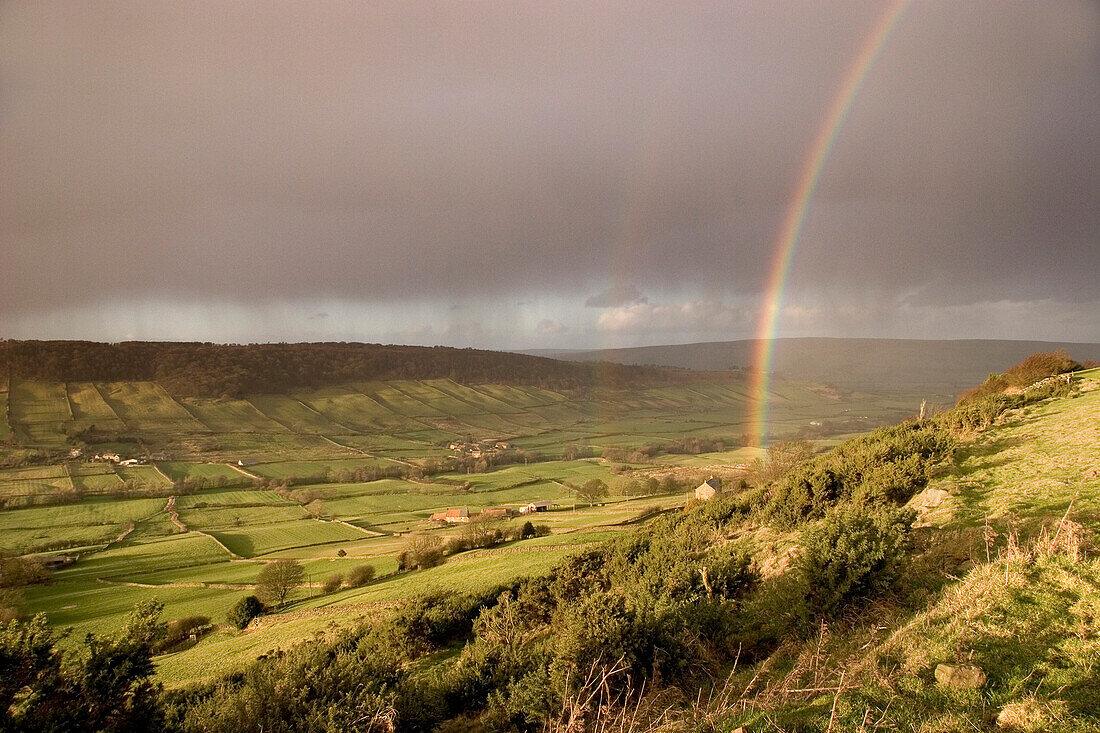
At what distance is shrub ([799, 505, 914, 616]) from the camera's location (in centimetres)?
881

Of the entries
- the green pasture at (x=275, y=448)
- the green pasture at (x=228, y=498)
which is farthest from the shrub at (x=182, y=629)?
the green pasture at (x=275, y=448)

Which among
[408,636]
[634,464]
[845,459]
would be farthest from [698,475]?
[408,636]

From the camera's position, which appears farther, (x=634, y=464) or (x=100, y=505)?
(x=634, y=464)

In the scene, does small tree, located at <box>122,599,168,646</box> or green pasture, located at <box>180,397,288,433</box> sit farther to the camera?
green pasture, located at <box>180,397,288,433</box>

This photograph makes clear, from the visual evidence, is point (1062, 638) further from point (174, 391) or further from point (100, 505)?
point (174, 391)

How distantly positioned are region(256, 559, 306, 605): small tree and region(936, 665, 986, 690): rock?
97.8 feet

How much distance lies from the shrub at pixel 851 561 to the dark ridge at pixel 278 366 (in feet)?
479

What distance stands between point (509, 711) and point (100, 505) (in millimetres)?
68739

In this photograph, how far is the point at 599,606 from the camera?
9.43 m

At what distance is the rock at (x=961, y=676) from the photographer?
540 cm

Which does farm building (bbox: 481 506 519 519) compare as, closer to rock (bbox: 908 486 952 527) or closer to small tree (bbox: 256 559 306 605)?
small tree (bbox: 256 559 306 605)

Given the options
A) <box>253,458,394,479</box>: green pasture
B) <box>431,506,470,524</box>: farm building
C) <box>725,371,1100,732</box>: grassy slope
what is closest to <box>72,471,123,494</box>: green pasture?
<box>253,458,394,479</box>: green pasture

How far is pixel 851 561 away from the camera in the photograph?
891 centimetres

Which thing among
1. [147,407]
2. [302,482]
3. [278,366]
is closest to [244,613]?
[302,482]
